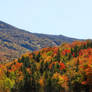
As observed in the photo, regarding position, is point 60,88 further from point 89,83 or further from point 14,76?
point 14,76

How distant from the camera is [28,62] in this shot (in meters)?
164

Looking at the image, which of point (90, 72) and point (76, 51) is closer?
point (90, 72)

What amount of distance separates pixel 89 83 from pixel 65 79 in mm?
29205

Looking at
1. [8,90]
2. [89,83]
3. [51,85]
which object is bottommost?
[8,90]

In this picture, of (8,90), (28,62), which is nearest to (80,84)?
(8,90)

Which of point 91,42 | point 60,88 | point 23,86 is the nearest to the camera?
point 60,88

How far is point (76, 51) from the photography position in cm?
17888

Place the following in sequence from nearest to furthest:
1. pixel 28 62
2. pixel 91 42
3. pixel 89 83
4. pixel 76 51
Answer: pixel 89 83 < pixel 28 62 < pixel 76 51 < pixel 91 42

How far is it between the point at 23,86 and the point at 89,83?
46298 mm

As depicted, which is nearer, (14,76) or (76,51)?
(14,76)

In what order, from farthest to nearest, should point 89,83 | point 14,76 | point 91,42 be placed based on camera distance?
point 91,42 < point 14,76 < point 89,83

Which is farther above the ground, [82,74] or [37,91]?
[82,74]

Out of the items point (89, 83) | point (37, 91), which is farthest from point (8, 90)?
point (89, 83)

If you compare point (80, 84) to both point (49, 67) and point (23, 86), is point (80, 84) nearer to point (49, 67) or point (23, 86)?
point (23, 86)
